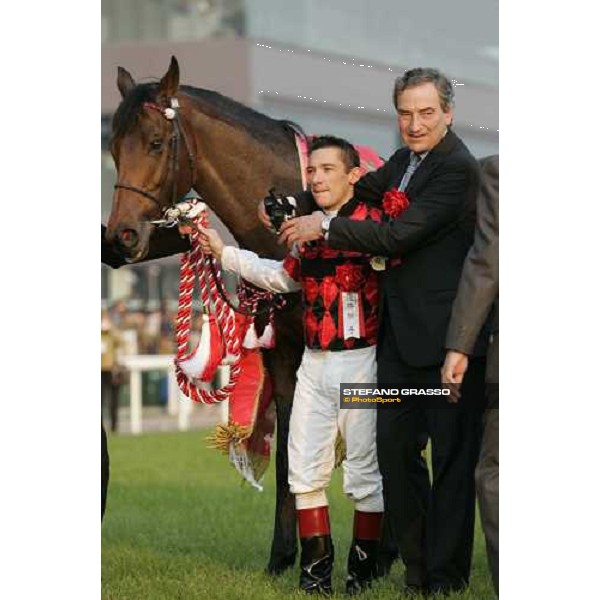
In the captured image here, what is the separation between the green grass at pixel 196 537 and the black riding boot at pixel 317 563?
0.07m

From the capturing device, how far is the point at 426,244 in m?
5.12

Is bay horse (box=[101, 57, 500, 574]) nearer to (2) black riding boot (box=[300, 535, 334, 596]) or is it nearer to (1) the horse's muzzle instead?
(1) the horse's muzzle

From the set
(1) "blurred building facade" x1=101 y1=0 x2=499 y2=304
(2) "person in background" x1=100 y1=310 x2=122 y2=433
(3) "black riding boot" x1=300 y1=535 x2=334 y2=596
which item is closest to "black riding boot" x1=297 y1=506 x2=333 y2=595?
(3) "black riding boot" x1=300 y1=535 x2=334 y2=596

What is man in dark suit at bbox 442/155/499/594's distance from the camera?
441cm

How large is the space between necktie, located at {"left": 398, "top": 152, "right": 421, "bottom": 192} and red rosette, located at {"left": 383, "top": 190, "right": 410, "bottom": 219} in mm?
53

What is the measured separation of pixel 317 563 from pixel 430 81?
1.67 meters

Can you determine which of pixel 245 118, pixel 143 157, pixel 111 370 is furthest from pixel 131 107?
pixel 111 370

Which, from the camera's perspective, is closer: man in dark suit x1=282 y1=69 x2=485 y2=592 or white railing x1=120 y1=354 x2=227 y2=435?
man in dark suit x1=282 y1=69 x2=485 y2=592

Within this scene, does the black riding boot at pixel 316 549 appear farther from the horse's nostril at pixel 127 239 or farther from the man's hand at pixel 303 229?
the horse's nostril at pixel 127 239

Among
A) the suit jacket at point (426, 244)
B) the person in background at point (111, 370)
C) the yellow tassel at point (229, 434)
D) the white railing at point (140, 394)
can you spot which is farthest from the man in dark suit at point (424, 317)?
the white railing at point (140, 394)
